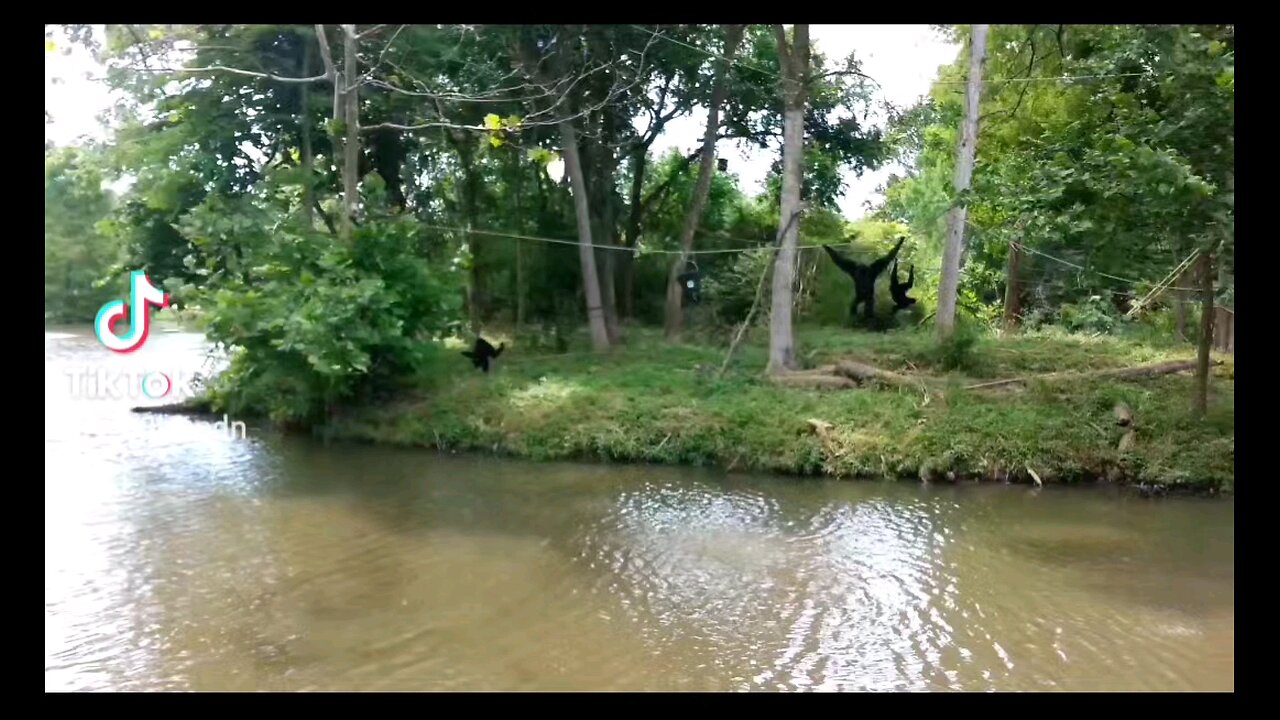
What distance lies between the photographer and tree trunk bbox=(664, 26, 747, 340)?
45.7 ft

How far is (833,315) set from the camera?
15.9m

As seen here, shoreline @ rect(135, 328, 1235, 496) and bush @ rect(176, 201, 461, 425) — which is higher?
bush @ rect(176, 201, 461, 425)

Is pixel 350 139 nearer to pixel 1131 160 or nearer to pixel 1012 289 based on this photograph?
pixel 1131 160

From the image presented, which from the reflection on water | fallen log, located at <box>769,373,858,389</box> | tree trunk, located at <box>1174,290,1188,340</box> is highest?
tree trunk, located at <box>1174,290,1188,340</box>

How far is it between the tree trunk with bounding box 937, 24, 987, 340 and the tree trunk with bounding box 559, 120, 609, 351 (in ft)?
16.0

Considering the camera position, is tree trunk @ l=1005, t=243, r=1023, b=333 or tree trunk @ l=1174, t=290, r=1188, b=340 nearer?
tree trunk @ l=1174, t=290, r=1188, b=340

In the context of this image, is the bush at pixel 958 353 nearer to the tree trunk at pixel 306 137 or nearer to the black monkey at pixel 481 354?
the black monkey at pixel 481 354

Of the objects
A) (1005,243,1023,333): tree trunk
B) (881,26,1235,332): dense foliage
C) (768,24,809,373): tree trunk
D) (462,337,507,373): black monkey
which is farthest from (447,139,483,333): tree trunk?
(1005,243,1023,333): tree trunk

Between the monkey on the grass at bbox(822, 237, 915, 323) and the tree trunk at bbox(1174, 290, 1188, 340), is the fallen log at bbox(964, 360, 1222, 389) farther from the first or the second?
the monkey on the grass at bbox(822, 237, 915, 323)

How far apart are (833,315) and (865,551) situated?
9492mm

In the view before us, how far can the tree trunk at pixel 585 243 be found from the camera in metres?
13.5

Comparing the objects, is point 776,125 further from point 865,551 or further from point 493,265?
point 865,551

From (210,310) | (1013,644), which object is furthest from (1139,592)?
(210,310)

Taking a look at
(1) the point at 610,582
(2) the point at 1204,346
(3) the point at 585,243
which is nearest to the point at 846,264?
(3) the point at 585,243
